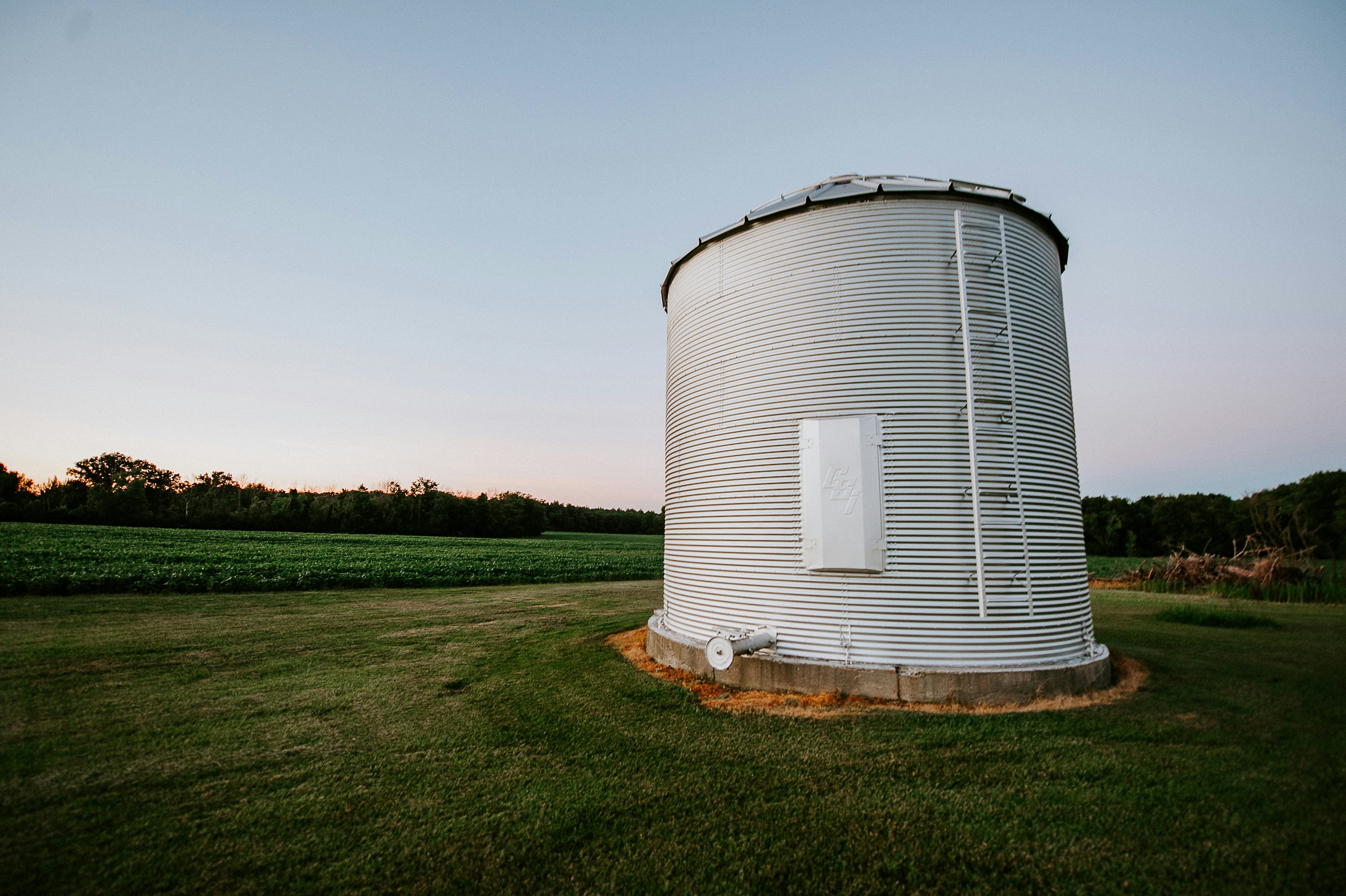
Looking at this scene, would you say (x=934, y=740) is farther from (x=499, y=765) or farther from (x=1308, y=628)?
(x=1308, y=628)

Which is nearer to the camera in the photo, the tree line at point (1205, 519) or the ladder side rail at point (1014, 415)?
the ladder side rail at point (1014, 415)

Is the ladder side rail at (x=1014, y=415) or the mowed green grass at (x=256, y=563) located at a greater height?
the ladder side rail at (x=1014, y=415)

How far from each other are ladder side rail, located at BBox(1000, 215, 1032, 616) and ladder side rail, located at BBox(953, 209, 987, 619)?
58 cm

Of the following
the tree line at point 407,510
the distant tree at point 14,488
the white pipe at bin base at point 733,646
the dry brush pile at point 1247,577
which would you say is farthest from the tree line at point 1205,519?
the distant tree at point 14,488

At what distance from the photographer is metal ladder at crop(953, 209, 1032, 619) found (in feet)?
24.6

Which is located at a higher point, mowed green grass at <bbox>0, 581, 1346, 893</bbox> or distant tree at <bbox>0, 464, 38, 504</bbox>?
distant tree at <bbox>0, 464, 38, 504</bbox>

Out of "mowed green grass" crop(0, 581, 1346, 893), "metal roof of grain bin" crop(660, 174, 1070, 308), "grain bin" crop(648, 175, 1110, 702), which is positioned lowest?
"mowed green grass" crop(0, 581, 1346, 893)

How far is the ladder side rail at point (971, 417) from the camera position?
24.2 ft

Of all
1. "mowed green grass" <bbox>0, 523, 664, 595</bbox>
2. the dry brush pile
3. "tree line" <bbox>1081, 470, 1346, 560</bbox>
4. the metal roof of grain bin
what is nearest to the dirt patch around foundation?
the metal roof of grain bin

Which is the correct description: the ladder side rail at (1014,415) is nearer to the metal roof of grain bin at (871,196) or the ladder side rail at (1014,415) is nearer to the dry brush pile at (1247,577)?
the metal roof of grain bin at (871,196)

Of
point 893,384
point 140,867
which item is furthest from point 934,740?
point 140,867

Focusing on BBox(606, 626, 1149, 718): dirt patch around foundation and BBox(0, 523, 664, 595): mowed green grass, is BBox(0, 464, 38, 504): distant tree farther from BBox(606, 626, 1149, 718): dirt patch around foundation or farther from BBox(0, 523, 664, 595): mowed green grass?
BBox(606, 626, 1149, 718): dirt patch around foundation

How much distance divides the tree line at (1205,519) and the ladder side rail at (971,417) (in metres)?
48.2

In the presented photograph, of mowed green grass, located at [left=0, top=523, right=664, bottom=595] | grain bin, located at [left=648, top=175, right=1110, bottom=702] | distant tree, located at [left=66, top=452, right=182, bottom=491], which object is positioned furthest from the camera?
distant tree, located at [left=66, top=452, right=182, bottom=491]
